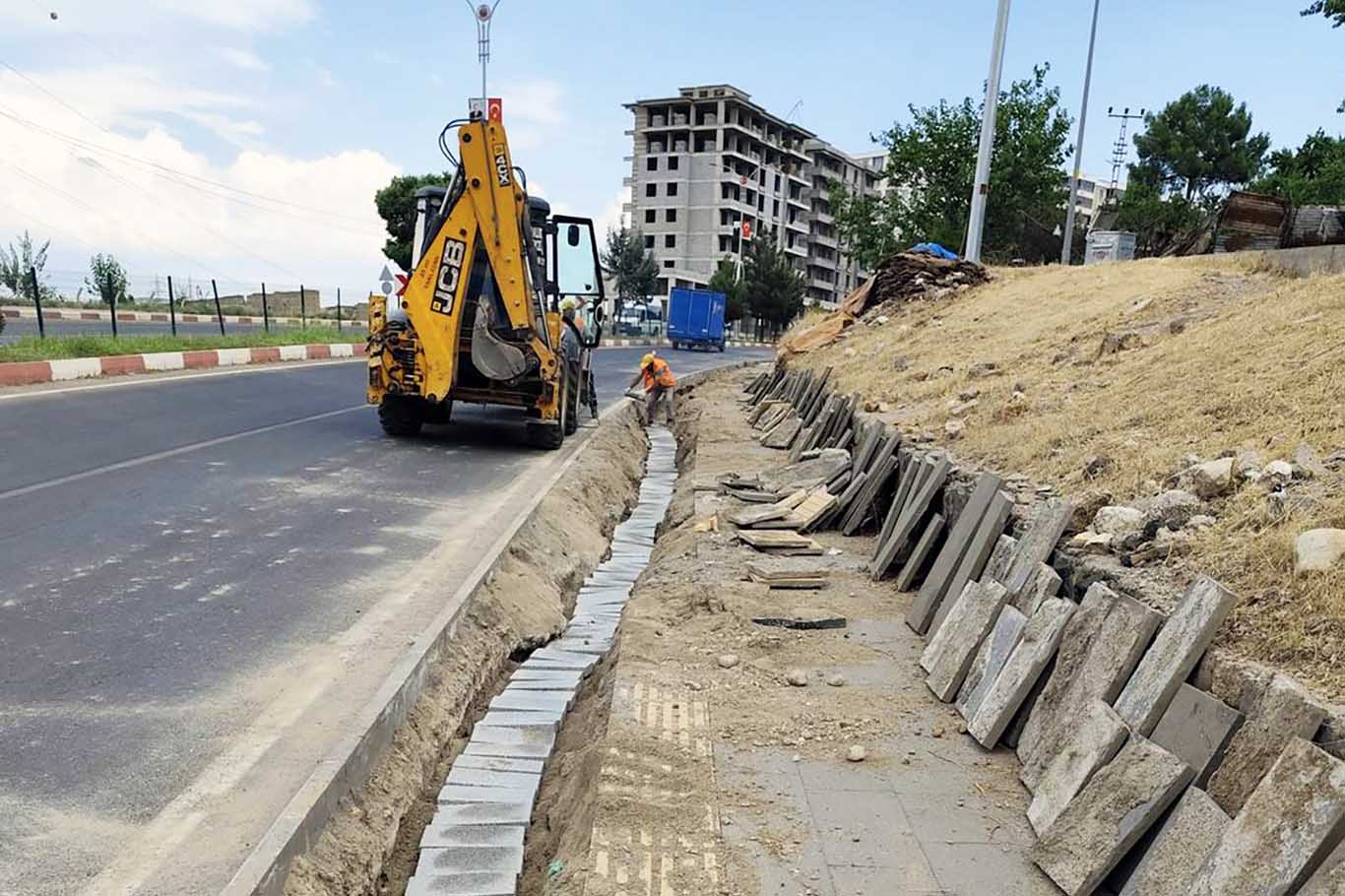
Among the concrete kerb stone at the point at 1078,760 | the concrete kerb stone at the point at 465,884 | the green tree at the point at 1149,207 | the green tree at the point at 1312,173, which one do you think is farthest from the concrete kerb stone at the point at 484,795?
the green tree at the point at 1312,173

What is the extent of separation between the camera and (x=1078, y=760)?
3.28 metres

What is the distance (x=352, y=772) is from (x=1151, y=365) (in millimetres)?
6733

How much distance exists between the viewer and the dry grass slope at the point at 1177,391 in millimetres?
3451

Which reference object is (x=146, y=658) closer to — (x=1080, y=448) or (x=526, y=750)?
(x=526, y=750)

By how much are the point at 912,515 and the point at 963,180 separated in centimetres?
3114

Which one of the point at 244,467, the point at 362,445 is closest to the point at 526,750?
the point at 244,467

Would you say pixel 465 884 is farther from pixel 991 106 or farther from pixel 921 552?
pixel 991 106

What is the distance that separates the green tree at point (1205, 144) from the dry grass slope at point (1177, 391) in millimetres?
42290

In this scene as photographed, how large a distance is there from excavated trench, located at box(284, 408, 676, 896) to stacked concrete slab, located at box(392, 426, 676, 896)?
1cm

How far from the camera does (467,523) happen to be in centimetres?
734

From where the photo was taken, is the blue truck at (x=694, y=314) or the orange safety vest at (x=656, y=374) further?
the blue truck at (x=694, y=314)

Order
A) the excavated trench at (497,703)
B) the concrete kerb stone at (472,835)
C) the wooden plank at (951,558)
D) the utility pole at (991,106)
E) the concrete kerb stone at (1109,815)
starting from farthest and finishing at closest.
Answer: the utility pole at (991,106) → the wooden plank at (951,558) → the concrete kerb stone at (472,835) → the excavated trench at (497,703) → the concrete kerb stone at (1109,815)

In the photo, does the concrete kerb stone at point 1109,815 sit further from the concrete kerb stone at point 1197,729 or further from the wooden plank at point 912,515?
the wooden plank at point 912,515

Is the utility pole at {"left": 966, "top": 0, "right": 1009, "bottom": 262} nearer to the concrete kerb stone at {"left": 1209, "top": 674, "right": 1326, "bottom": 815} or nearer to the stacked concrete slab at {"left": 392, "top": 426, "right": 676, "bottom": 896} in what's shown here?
the stacked concrete slab at {"left": 392, "top": 426, "right": 676, "bottom": 896}
